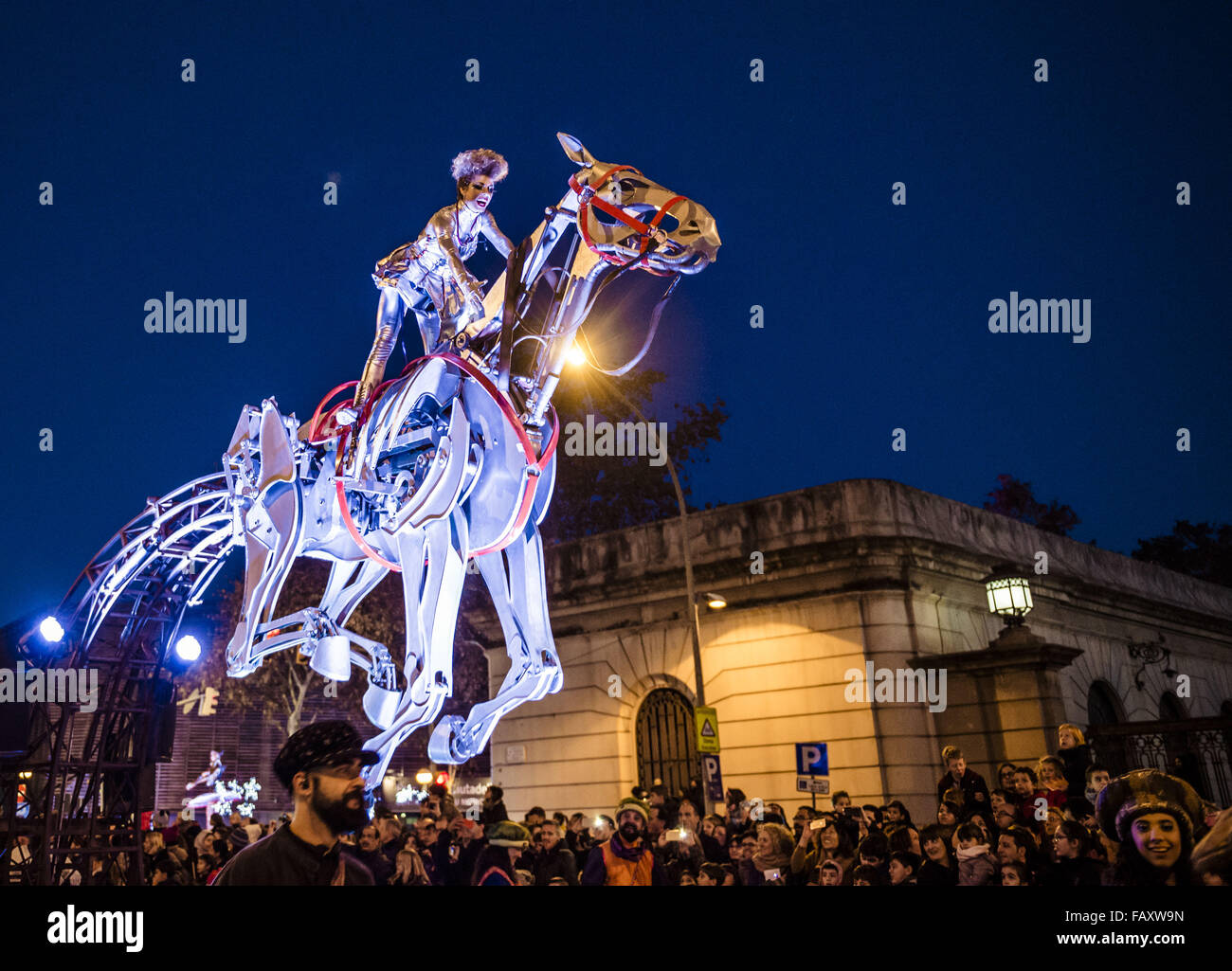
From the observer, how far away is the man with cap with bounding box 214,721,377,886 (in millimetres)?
3986

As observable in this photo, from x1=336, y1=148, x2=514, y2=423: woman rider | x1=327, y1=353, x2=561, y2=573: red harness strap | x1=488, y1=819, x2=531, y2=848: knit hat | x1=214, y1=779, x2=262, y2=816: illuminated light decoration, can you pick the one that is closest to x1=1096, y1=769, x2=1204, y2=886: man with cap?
x1=488, y1=819, x2=531, y2=848: knit hat

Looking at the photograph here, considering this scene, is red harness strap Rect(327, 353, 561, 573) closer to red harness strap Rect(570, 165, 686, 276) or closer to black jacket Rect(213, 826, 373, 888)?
red harness strap Rect(570, 165, 686, 276)

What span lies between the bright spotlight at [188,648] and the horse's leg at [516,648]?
4.77m

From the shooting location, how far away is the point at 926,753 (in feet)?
55.2

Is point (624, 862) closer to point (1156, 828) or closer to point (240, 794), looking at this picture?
point (1156, 828)

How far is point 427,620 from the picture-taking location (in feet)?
26.5

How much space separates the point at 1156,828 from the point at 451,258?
6436mm

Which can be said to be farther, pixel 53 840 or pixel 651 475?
pixel 651 475

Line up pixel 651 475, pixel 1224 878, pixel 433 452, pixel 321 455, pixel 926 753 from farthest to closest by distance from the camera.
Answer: pixel 651 475, pixel 926 753, pixel 321 455, pixel 433 452, pixel 1224 878

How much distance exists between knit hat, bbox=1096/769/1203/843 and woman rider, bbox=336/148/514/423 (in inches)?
233

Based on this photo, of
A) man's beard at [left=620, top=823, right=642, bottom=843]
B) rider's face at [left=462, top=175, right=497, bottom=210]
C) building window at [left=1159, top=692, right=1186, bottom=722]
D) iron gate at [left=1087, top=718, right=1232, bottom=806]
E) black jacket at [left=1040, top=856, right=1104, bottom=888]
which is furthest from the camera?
building window at [left=1159, top=692, right=1186, bottom=722]

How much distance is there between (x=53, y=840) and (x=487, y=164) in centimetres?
840
